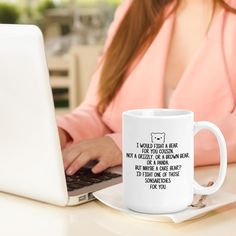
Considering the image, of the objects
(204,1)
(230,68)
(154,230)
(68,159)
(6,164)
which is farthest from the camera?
(204,1)

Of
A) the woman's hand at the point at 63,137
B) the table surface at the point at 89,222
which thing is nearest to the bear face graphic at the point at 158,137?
the table surface at the point at 89,222

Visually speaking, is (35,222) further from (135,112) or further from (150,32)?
(150,32)

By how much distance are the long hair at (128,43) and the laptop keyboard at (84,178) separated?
429 mm

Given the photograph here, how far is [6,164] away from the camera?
0.88 m

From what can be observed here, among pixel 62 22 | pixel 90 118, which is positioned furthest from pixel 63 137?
pixel 62 22

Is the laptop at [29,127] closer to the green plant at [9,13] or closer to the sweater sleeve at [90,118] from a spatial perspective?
the sweater sleeve at [90,118]

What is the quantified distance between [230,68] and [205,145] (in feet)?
0.83

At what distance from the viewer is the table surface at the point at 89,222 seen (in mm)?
770

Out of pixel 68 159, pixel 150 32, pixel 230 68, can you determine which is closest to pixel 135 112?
pixel 68 159

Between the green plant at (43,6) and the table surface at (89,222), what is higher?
the green plant at (43,6)

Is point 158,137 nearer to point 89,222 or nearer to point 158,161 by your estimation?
point 158,161

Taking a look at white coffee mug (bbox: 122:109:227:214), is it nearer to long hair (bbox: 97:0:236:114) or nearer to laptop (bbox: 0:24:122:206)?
laptop (bbox: 0:24:122:206)

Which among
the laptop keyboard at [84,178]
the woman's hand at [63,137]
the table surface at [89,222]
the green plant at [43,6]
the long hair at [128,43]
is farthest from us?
the green plant at [43,6]

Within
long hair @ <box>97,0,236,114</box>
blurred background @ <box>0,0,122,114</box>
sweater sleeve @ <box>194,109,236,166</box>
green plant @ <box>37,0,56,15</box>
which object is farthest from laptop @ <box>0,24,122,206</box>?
green plant @ <box>37,0,56,15</box>
